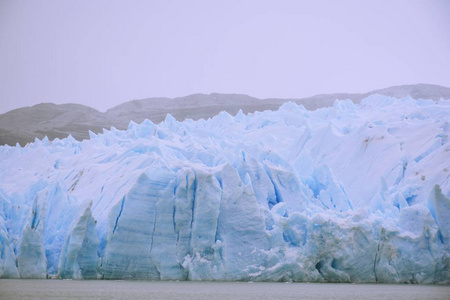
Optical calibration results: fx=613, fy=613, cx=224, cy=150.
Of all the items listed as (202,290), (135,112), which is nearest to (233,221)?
(202,290)

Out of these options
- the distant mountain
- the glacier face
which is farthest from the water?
the distant mountain

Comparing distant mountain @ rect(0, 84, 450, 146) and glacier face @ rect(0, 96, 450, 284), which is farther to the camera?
distant mountain @ rect(0, 84, 450, 146)

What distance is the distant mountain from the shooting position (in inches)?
1511

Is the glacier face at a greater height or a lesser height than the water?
greater

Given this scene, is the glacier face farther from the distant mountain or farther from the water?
the distant mountain

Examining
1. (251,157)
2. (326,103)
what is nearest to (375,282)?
(251,157)

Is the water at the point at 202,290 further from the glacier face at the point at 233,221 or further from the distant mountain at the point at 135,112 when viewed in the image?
the distant mountain at the point at 135,112

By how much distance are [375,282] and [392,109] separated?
29.2 feet

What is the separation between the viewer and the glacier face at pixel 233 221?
43.5ft

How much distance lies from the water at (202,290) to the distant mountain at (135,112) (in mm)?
Result: 24653

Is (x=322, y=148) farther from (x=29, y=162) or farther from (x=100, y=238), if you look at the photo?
(x=29, y=162)

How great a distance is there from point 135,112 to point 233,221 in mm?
31380

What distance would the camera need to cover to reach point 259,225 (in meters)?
13.6

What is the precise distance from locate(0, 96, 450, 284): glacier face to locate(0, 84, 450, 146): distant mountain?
22.0 meters
